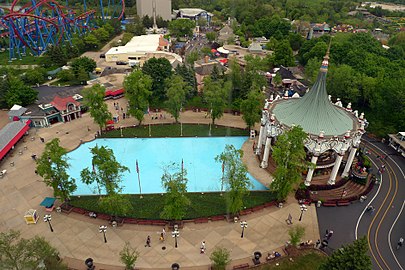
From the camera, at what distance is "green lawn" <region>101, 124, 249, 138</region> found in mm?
56144

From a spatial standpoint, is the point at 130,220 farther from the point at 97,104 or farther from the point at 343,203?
the point at 343,203

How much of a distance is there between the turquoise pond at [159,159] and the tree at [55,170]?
512 centimetres

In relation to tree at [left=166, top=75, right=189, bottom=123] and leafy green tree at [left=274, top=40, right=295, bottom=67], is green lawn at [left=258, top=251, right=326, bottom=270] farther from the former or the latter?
leafy green tree at [left=274, top=40, right=295, bottom=67]

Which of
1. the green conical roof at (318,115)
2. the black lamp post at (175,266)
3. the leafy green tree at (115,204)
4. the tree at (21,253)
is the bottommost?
the black lamp post at (175,266)

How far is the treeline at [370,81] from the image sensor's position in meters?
56.9

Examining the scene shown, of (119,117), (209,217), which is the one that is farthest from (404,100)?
(119,117)

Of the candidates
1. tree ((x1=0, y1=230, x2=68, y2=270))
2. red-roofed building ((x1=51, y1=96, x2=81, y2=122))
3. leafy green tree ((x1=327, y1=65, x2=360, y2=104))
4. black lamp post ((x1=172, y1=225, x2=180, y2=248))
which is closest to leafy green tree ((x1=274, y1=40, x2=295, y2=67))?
leafy green tree ((x1=327, y1=65, x2=360, y2=104))

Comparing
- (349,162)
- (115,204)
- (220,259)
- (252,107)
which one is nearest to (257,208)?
(220,259)

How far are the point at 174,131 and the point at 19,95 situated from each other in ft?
106

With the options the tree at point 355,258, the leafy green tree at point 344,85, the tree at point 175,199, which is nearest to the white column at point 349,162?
the tree at point 355,258

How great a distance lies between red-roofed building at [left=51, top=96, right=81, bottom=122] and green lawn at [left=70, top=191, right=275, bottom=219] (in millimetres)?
23656

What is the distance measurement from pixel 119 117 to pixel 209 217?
1301 inches

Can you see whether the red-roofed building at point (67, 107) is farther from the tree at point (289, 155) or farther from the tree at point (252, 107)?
the tree at point (289, 155)

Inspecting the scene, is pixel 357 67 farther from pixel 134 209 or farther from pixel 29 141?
pixel 29 141
